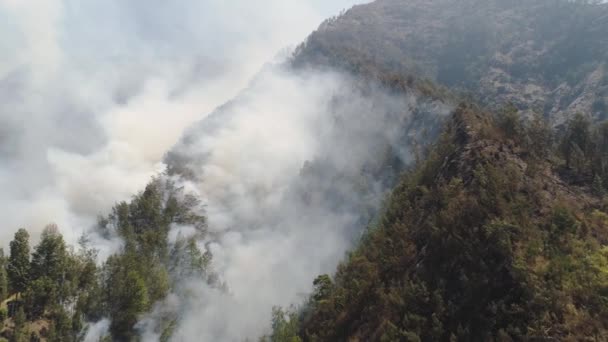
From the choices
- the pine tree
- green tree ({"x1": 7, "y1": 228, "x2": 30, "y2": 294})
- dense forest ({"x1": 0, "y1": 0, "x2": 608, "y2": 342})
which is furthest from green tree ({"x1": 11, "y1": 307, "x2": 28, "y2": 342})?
the pine tree

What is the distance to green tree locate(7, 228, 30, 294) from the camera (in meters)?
79.1

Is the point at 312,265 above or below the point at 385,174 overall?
below

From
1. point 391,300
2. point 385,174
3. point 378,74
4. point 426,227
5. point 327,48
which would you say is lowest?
point 391,300

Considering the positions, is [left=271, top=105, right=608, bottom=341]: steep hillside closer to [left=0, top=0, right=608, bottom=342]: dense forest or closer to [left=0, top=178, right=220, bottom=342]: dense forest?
[left=0, top=0, right=608, bottom=342]: dense forest

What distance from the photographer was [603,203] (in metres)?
50.1

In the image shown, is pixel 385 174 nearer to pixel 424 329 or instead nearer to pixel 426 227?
pixel 426 227

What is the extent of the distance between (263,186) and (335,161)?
33.6 metres

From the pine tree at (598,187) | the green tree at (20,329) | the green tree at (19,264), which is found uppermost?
the green tree at (19,264)

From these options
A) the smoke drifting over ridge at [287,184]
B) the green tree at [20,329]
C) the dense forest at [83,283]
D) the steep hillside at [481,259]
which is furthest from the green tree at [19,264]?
the steep hillside at [481,259]

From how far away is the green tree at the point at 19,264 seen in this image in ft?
259

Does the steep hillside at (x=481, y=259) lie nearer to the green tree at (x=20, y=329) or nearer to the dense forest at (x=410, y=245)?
the dense forest at (x=410, y=245)

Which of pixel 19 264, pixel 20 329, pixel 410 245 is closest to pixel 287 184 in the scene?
pixel 19 264

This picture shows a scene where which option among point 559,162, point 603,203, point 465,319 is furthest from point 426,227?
point 559,162

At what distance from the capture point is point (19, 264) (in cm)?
8094
